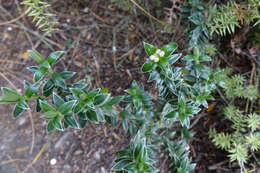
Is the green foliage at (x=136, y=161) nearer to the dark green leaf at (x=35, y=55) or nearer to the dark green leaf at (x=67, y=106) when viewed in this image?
Answer: the dark green leaf at (x=67, y=106)

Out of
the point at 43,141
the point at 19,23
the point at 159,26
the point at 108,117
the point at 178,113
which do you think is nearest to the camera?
the point at 178,113

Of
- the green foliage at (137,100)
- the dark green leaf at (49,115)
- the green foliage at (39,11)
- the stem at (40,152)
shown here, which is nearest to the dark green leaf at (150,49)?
the green foliage at (137,100)

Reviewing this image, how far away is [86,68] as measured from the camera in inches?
94.5

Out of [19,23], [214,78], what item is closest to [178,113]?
[214,78]

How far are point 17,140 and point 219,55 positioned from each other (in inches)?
82.8

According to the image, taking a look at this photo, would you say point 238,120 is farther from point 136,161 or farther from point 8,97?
point 8,97

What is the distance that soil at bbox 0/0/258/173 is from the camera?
2.15 meters

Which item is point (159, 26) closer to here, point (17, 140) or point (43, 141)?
point (43, 141)

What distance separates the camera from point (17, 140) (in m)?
2.29

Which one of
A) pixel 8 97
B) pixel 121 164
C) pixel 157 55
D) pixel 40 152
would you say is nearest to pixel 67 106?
pixel 8 97

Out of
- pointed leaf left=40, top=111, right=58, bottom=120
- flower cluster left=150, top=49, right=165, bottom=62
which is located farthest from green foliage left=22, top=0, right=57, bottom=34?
flower cluster left=150, top=49, right=165, bottom=62

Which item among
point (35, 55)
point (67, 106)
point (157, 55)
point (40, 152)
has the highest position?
point (157, 55)

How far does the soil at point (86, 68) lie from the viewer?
7.04 ft

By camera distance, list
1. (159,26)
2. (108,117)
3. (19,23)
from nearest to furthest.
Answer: (108,117), (159,26), (19,23)
